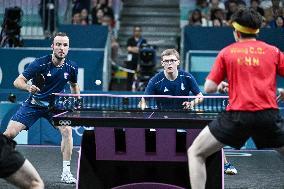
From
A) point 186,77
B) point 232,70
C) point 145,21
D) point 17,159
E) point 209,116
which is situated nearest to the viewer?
point 17,159

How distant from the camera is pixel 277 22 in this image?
55.6 ft

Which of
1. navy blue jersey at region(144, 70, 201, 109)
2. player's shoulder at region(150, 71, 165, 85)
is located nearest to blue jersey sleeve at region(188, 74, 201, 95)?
navy blue jersey at region(144, 70, 201, 109)

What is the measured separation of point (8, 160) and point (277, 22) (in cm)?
1225

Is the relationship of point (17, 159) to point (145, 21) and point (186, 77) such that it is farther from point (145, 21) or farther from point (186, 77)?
point (145, 21)

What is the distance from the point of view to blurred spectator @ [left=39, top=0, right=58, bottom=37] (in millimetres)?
17669

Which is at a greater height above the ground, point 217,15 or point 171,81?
point 217,15

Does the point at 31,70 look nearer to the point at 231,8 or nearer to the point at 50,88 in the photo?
the point at 50,88

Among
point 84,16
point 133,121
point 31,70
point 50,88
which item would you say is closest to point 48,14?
point 84,16

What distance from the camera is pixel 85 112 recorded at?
22.7 ft

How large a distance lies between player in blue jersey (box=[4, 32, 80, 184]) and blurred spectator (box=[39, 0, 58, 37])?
27.3 feet

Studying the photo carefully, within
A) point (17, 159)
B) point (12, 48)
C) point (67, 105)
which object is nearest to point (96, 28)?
point (12, 48)

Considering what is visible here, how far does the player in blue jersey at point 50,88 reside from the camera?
919cm

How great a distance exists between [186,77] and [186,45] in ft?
23.9

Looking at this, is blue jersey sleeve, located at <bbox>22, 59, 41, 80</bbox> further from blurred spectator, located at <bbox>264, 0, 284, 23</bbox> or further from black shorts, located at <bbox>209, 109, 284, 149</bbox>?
blurred spectator, located at <bbox>264, 0, 284, 23</bbox>
